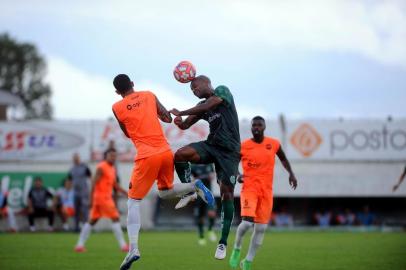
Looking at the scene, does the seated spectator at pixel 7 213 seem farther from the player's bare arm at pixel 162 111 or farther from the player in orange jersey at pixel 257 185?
the player's bare arm at pixel 162 111

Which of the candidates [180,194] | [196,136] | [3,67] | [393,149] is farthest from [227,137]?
[3,67]

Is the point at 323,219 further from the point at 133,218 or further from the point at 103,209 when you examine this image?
the point at 133,218

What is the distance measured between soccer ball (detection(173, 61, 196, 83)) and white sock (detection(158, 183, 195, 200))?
5.70ft

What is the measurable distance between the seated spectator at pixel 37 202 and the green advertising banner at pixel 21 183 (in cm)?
132

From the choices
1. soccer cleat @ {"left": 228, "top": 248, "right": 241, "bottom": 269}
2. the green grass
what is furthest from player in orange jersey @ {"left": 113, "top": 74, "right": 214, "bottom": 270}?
soccer cleat @ {"left": 228, "top": 248, "right": 241, "bottom": 269}

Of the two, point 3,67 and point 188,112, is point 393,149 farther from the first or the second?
point 3,67

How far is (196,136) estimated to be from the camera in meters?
34.8

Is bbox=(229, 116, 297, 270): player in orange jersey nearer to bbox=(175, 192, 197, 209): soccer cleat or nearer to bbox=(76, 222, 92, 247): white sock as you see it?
bbox=(175, 192, 197, 209): soccer cleat

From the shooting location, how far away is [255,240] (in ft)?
44.8

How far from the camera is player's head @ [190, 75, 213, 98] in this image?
498 inches

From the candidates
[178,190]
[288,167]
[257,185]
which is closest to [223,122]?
[178,190]

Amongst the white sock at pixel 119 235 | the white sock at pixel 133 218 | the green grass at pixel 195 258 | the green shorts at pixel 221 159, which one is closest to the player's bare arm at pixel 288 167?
the green grass at pixel 195 258

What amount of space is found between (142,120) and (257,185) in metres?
3.45

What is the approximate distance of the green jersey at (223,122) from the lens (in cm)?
1255
